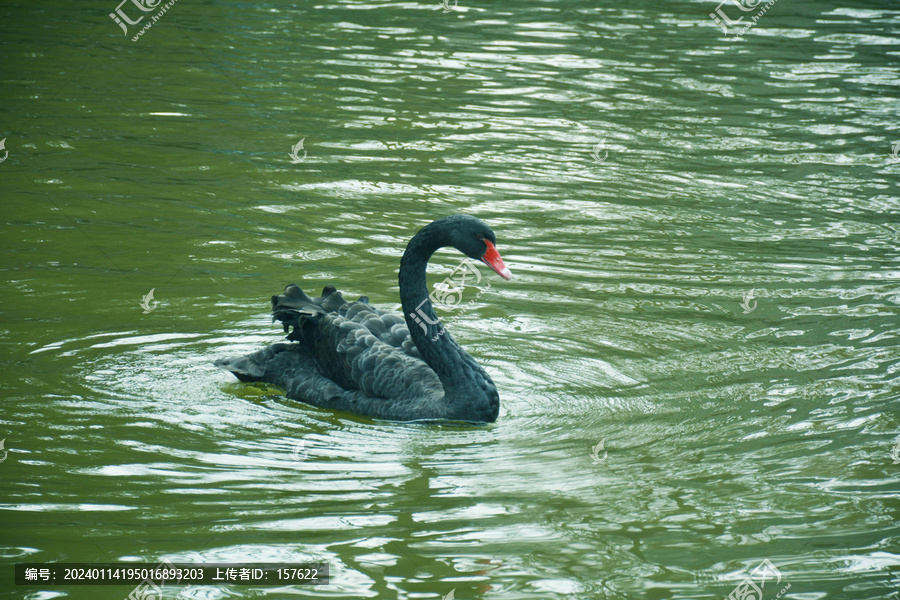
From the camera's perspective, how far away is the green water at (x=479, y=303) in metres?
5.22

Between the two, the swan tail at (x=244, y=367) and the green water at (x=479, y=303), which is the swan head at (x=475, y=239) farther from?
the swan tail at (x=244, y=367)

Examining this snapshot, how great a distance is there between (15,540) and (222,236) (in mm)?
4875

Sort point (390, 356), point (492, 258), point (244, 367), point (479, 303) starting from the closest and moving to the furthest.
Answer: point (492, 258), point (390, 356), point (244, 367), point (479, 303)

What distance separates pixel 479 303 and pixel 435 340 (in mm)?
2001

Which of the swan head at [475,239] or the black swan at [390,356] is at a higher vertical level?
the swan head at [475,239]

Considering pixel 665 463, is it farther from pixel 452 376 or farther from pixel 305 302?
pixel 305 302

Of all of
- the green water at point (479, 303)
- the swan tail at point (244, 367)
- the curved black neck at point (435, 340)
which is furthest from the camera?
the swan tail at point (244, 367)

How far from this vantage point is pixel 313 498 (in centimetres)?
551

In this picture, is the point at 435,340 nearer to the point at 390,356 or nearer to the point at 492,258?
the point at 390,356

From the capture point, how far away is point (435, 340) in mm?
6609

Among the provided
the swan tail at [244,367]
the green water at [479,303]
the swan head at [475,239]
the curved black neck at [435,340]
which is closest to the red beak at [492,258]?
the swan head at [475,239]

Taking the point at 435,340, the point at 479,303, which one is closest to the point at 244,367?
the point at 435,340

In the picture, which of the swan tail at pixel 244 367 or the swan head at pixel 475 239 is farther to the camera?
the swan tail at pixel 244 367

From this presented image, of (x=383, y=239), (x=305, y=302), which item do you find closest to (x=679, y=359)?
(x=305, y=302)
